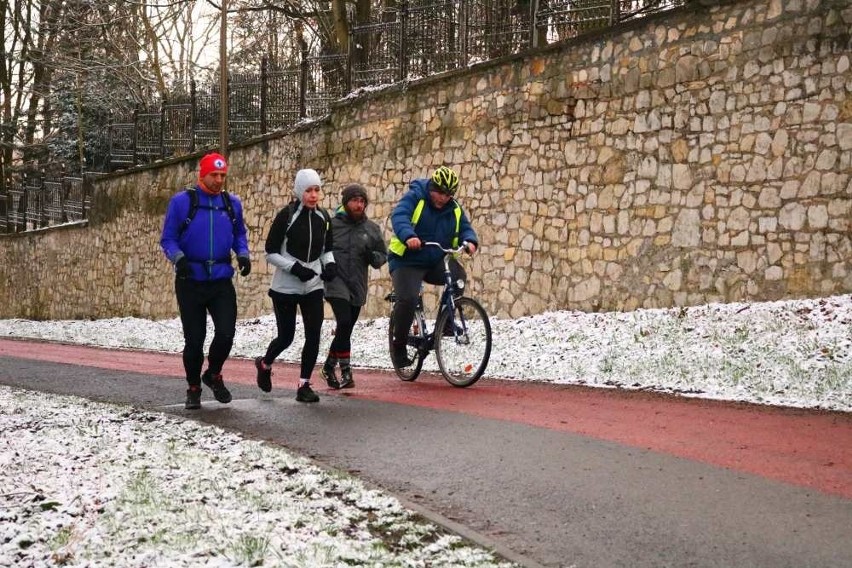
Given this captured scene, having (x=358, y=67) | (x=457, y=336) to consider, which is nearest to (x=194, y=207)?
(x=457, y=336)

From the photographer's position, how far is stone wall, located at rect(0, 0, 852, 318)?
12.2 m

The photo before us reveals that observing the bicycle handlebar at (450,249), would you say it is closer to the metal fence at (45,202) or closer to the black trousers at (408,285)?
the black trousers at (408,285)

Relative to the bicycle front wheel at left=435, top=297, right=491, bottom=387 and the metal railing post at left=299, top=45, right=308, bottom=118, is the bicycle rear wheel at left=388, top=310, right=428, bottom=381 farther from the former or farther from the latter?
the metal railing post at left=299, top=45, right=308, bottom=118

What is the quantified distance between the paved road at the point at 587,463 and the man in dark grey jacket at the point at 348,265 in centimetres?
44

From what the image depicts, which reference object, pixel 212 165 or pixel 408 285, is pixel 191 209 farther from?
pixel 408 285

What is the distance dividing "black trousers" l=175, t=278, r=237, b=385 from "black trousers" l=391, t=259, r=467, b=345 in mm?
1865

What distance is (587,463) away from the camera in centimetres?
618

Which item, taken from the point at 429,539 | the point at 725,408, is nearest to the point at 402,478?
the point at 429,539

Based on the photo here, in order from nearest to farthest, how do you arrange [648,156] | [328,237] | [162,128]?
[328,237] → [648,156] → [162,128]

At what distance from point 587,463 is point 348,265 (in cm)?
426

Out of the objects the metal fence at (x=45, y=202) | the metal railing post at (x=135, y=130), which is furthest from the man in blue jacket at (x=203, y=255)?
the metal fence at (x=45, y=202)

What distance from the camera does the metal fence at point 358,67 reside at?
16.5 m

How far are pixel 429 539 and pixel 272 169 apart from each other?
793 inches

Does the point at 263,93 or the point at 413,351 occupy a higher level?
the point at 263,93
